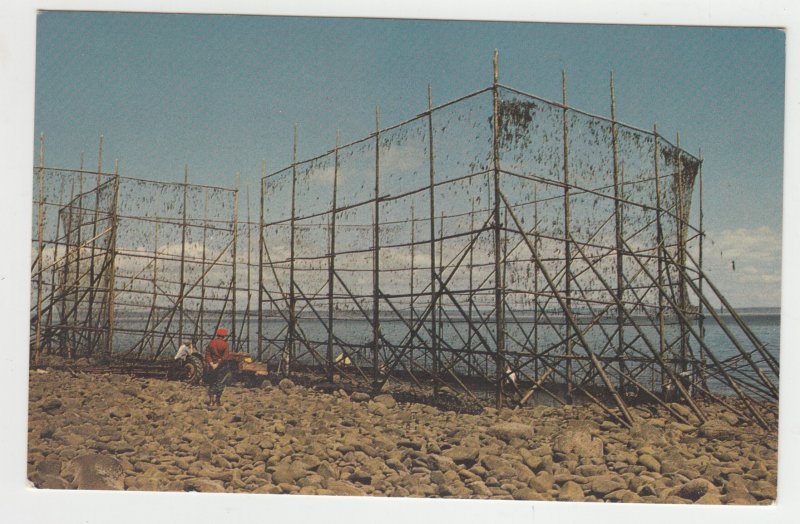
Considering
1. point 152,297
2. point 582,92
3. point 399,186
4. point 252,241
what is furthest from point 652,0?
point 152,297

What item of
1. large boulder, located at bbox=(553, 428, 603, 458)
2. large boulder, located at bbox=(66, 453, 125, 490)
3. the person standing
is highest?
the person standing

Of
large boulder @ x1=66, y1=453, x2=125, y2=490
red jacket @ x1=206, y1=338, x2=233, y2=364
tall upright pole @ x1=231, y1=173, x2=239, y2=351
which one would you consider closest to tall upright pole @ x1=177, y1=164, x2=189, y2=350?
tall upright pole @ x1=231, y1=173, x2=239, y2=351

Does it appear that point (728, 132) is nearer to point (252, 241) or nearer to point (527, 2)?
point (527, 2)

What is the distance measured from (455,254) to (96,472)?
15.0 ft

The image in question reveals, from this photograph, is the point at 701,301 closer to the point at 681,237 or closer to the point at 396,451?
the point at 681,237

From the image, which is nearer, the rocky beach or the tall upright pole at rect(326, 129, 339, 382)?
the rocky beach

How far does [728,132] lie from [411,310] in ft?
13.3

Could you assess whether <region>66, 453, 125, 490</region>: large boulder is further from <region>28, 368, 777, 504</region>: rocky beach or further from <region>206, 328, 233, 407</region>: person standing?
<region>206, 328, 233, 407</region>: person standing

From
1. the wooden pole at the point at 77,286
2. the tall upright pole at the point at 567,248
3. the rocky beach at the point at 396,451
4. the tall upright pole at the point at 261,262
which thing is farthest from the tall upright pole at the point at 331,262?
the wooden pole at the point at 77,286

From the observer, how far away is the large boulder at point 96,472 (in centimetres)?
773

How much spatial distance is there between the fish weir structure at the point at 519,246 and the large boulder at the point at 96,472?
285 centimetres

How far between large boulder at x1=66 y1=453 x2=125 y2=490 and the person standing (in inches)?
47.2

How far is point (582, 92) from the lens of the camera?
8148 mm

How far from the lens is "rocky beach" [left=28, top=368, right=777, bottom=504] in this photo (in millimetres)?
7469
